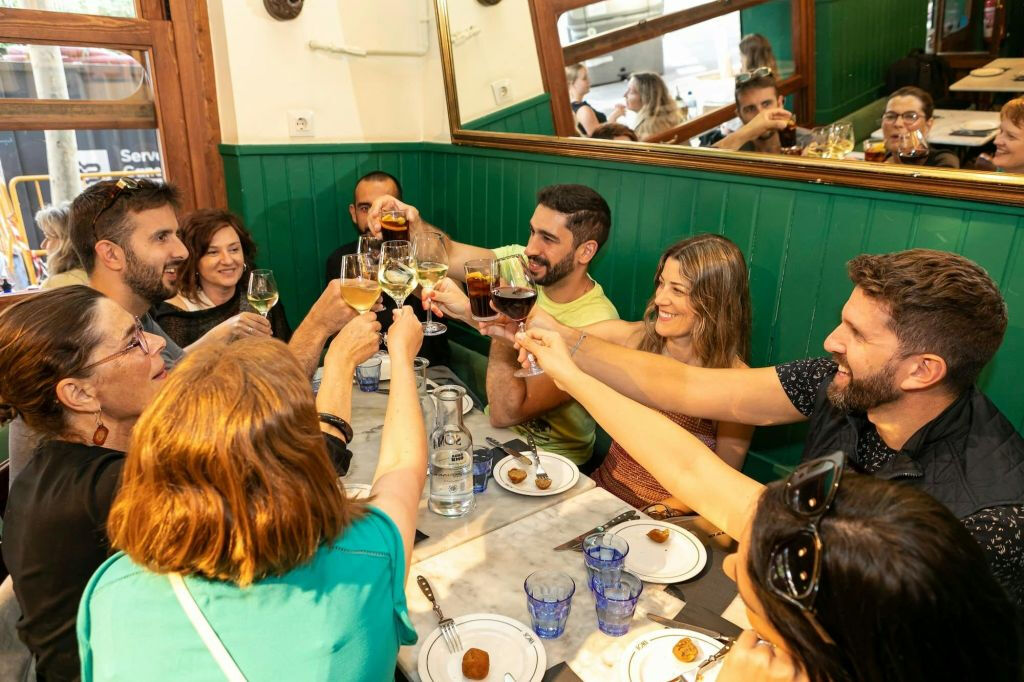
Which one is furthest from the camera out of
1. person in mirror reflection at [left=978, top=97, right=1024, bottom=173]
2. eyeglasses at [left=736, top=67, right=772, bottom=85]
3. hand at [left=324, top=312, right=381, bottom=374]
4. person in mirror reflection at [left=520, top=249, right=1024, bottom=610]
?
eyeglasses at [left=736, top=67, right=772, bottom=85]

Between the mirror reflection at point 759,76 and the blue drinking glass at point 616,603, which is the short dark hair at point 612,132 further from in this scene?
the blue drinking glass at point 616,603

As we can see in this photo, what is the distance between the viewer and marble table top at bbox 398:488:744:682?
1.18 m

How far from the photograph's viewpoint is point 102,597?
0.95 meters

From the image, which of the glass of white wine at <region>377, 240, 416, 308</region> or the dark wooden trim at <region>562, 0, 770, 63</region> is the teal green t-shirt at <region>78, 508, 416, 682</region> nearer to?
the glass of white wine at <region>377, 240, 416, 308</region>

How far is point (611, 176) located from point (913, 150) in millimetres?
1166

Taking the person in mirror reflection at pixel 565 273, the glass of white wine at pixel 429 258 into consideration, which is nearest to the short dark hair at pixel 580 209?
the person in mirror reflection at pixel 565 273

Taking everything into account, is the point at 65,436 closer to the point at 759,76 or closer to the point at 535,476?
the point at 535,476

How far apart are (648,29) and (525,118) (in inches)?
29.4

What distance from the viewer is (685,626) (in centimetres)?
121

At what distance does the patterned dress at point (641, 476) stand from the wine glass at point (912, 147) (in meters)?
0.95

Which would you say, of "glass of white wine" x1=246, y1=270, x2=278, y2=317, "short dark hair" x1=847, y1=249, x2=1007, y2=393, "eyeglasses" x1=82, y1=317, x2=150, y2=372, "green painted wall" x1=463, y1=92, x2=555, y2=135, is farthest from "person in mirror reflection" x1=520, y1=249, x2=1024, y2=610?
"green painted wall" x1=463, y1=92, x2=555, y2=135

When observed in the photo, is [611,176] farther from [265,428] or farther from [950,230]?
[265,428]

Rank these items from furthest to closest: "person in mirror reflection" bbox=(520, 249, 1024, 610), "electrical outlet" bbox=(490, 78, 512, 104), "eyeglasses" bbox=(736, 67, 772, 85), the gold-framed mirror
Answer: "electrical outlet" bbox=(490, 78, 512, 104)
"eyeglasses" bbox=(736, 67, 772, 85)
the gold-framed mirror
"person in mirror reflection" bbox=(520, 249, 1024, 610)

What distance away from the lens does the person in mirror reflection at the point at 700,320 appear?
2041mm
